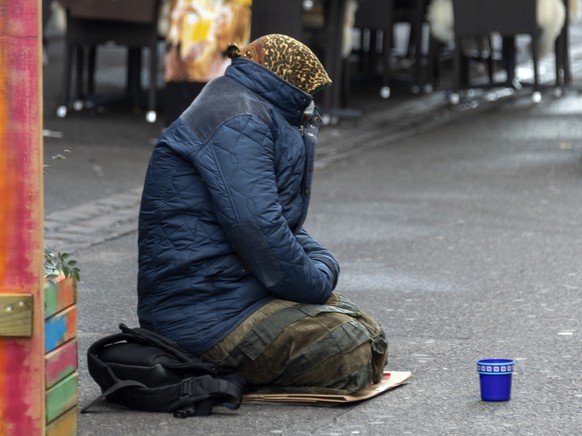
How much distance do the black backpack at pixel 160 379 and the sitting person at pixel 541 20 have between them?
983 cm

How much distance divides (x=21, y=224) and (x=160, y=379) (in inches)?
43.8

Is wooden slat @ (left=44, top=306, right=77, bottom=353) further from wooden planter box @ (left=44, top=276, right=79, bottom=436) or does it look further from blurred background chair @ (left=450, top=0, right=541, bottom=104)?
blurred background chair @ (left=450, top=0, right=541, bottom=104)

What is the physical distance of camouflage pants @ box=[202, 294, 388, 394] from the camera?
5129mm

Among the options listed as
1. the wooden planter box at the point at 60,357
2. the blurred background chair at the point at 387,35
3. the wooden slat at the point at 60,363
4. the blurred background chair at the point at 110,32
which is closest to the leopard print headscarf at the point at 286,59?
the wooden planter box at the point at 60,357

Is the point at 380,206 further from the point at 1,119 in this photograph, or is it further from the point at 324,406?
the point at 1,119

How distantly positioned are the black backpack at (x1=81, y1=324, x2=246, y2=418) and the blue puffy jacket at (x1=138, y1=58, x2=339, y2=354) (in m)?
0.12

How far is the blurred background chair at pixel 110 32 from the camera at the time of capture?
12.5 meters

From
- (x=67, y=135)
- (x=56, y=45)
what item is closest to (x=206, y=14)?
(x=67, y=135)

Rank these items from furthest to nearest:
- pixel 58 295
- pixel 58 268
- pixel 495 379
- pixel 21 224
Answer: pixel 495 379 < pixel 58 268 < pixel 58 295 < pixel 21 224

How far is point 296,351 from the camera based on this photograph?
5145 millimetres

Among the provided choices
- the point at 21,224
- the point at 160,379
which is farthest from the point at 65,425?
the point at 21,224

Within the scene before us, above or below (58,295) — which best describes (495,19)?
below

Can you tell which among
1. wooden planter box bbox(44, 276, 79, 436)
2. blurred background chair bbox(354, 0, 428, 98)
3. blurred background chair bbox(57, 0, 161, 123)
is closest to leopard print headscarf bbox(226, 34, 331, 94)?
wooden planter box bbox(44, 276, 79, 436)

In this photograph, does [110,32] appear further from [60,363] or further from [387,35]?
[60,363]
